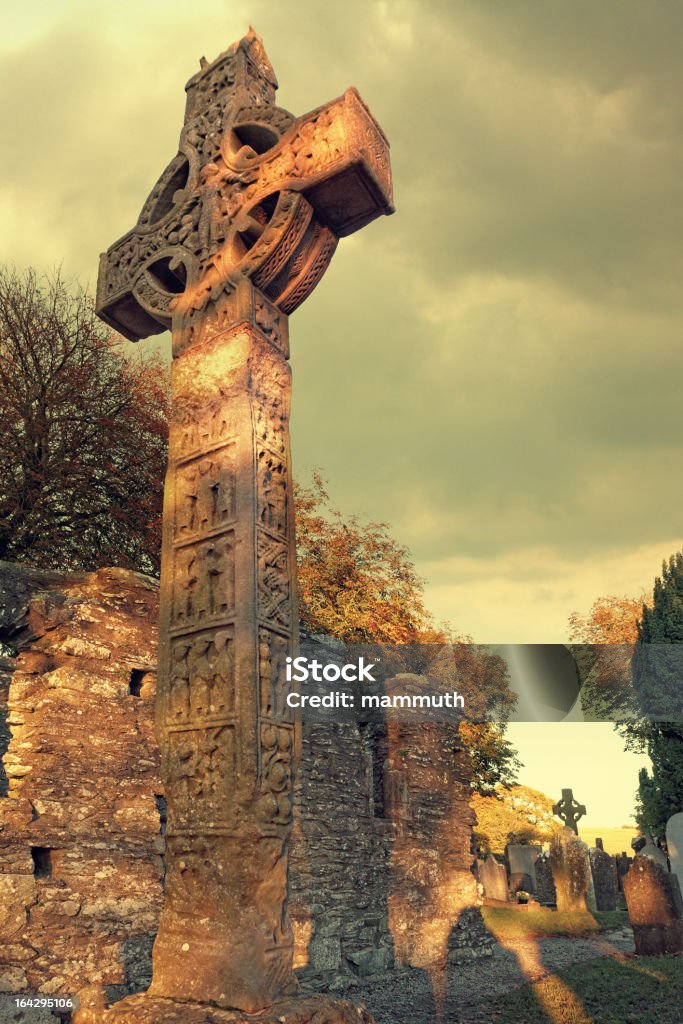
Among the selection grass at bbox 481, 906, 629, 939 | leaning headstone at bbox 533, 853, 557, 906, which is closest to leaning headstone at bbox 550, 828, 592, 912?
grass at bbox 481, 906, 629, 939

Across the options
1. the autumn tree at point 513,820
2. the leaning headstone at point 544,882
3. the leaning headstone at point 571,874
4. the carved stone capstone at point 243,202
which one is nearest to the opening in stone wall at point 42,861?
the carved stone capstone at point 243,202

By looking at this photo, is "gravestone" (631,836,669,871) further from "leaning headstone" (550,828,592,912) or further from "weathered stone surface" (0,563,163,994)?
"weathered stone surface" (0,563,163,994)

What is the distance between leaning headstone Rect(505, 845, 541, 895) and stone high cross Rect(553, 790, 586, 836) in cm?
279

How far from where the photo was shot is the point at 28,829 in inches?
221

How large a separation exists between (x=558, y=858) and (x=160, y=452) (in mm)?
12807

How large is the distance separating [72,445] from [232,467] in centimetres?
1135

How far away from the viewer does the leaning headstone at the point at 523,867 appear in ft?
74.1

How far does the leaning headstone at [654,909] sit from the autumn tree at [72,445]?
9.96 meters

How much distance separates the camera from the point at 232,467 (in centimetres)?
378

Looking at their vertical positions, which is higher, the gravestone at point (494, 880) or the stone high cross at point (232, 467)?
the stone high cross at point (232, 467)

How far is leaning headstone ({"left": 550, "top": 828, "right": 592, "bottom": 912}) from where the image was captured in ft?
Result: 57.2

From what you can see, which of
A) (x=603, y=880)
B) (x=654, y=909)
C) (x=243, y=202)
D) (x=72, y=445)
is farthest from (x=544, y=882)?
(x=243, y=202)

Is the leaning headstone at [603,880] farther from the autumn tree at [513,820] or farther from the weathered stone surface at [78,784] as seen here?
the weathered stone surface at [78,784]

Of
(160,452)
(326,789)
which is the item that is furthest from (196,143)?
(160,452)
